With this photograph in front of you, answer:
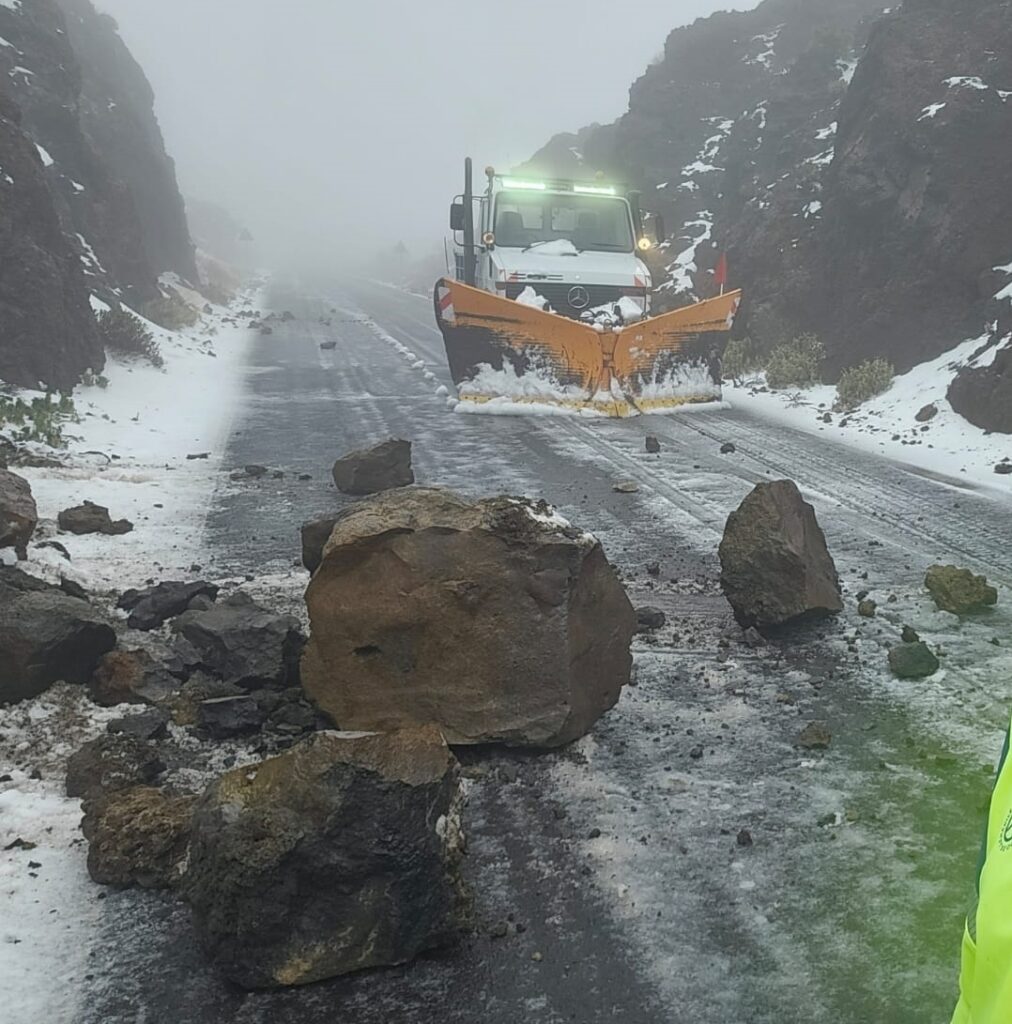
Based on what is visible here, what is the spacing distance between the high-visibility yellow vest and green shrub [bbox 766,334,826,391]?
13.5m

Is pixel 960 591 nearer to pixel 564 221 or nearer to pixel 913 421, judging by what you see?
pixel 913 421

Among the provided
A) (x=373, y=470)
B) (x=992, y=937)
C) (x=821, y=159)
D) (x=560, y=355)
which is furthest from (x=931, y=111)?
(x=992, y=937)

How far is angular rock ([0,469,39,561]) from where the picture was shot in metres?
5.50

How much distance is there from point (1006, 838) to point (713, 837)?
85.0 inches

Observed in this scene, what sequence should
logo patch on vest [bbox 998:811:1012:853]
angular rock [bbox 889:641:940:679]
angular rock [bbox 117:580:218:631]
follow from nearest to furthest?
1. logo patch on vest [bbox 998:811:1012:853]
2. angular rock [bbox 889:641:940:679]
3. angular rock [bbox 117:580:218:631]

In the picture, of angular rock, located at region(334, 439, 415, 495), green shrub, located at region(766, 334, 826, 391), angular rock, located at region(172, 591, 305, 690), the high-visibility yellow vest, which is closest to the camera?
the high-visibility yellow vest

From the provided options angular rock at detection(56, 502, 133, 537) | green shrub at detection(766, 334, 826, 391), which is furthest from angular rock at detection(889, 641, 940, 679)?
green shrub at detection(766, 334, 826, 391)

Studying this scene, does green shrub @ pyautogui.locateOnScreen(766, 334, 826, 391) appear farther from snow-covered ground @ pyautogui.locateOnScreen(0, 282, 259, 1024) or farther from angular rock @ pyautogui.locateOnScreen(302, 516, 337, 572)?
angular rock @ pyautogui.locateOnScreen(302, 516, 337, 572)

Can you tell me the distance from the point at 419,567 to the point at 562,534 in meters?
0.62

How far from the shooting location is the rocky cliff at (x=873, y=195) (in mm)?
13555

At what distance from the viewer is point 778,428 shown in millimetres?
11195

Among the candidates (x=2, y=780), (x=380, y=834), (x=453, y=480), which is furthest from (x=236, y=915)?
(x=453, y=480)

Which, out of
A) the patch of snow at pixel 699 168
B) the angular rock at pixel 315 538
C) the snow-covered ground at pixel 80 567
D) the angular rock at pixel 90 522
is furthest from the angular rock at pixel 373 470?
the patch of snow at pixel 699 168

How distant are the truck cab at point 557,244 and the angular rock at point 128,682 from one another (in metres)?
9.07
